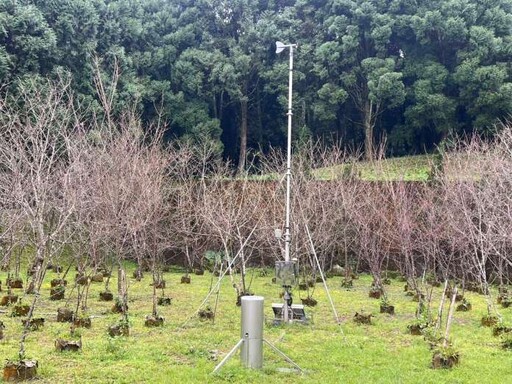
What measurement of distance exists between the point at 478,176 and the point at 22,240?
9900mm

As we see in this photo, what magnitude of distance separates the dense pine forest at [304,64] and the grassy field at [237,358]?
11760 mm

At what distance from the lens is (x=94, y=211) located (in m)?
9.73

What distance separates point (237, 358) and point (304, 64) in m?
20.6

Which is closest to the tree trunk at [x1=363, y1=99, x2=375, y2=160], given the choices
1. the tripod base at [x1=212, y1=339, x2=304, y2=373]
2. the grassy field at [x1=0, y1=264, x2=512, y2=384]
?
the grassy field at [x1=0, y1=264, x2=512, y2=384]

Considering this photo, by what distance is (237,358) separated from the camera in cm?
664

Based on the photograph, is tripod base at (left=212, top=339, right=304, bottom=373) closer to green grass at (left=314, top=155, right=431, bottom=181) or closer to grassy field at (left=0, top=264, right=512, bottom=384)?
grassy field at (left=0, top=264, right=512, bottom=384)

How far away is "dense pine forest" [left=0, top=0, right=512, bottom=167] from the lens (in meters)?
21.9

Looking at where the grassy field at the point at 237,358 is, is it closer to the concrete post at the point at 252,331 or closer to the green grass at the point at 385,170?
the concrete post at the point at 252,331

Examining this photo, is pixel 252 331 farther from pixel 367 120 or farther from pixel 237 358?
pixel 367 120

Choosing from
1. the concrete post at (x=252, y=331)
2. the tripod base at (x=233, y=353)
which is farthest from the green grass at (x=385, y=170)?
the concrete post at (x=252, y=331)

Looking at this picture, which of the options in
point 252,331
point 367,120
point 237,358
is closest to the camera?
point 252,331

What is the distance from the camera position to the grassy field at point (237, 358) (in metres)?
6.00

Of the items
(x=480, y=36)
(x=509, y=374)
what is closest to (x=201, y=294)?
(x=509, y=374)

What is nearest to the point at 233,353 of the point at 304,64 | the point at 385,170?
the point at 385,170
